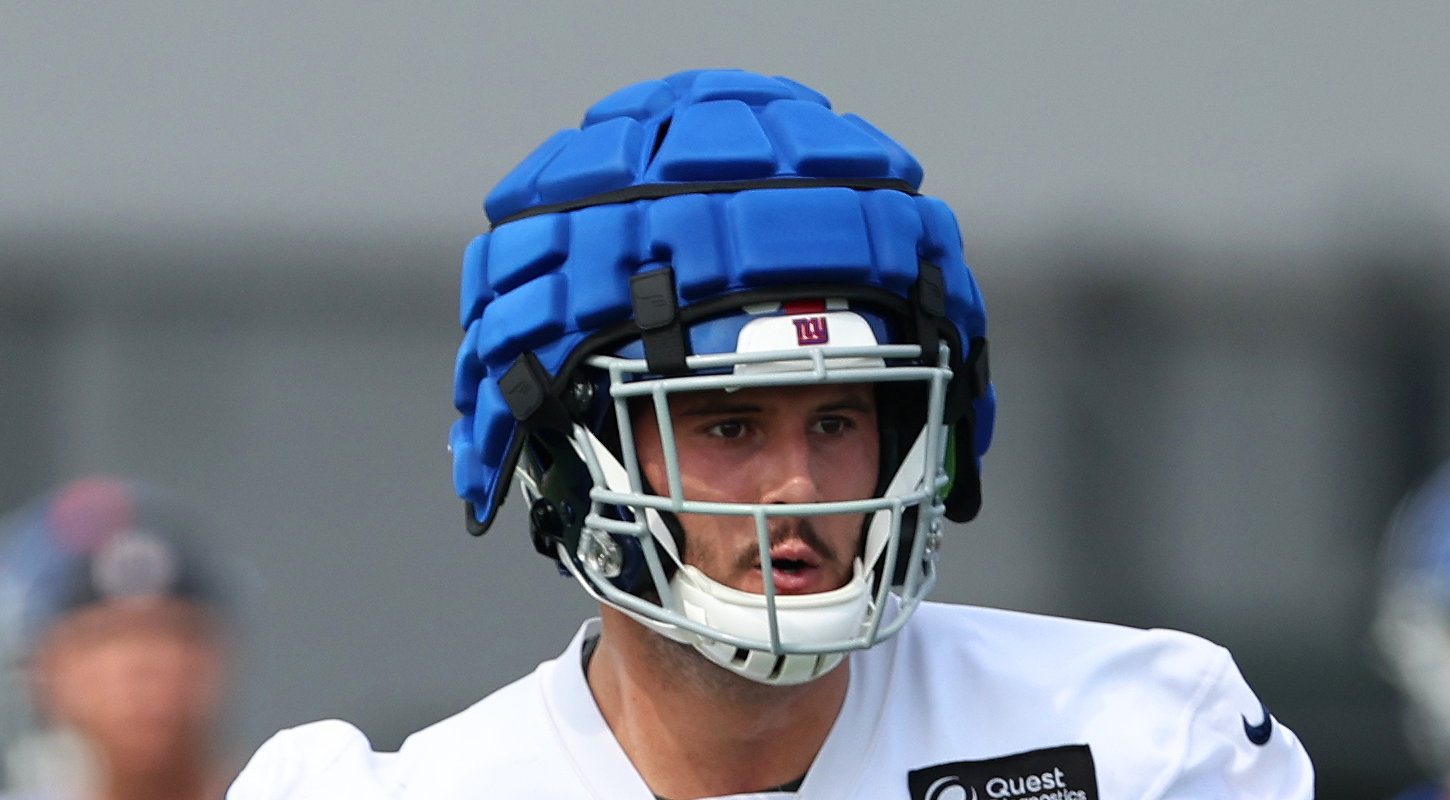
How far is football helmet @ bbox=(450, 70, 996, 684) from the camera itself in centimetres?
187

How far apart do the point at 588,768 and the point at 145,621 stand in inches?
47.5

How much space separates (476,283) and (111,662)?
1191mm

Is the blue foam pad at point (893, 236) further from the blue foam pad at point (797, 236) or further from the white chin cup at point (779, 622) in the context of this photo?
the white chin cup at point (779, 622)

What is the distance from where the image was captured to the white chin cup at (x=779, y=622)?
1.82 m

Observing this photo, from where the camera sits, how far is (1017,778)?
6.66ft

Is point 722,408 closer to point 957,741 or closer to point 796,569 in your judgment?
point 796,569

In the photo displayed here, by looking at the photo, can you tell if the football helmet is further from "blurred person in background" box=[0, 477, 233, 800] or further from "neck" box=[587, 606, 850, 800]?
"blurred person in background" box=[0, 477, 233, 800]

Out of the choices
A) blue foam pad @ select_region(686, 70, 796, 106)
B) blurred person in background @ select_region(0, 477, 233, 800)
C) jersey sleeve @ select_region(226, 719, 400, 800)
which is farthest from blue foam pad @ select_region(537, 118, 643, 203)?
blurred person in background @ select_region(0, 477, 233, 800)

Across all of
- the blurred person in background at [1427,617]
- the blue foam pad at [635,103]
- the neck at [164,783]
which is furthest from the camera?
the blurred person in background at [1427,617]

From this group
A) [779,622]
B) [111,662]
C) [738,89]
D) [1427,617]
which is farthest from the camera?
[1427,617]

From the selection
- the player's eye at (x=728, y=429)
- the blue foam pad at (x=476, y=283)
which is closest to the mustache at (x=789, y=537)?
the player's eye at (x=728, y=429)

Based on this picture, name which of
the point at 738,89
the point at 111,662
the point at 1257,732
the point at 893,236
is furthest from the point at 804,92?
the point at 111,662

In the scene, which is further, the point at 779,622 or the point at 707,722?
the point at 707,722

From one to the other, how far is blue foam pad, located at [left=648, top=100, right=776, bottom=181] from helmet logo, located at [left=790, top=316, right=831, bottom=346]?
0.19m
